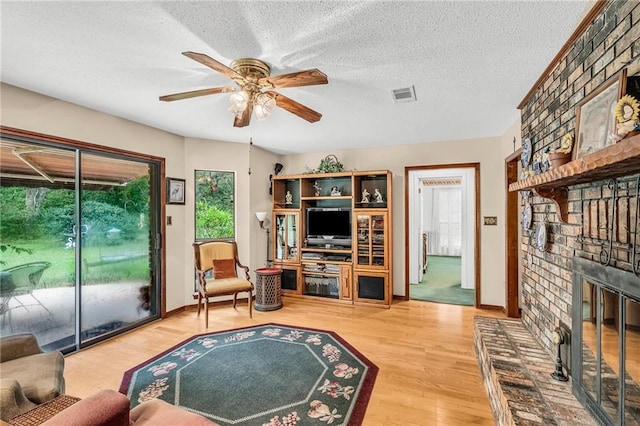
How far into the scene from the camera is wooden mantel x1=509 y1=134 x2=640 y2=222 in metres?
0.91

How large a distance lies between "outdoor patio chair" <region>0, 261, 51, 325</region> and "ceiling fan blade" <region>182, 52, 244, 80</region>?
2.61m

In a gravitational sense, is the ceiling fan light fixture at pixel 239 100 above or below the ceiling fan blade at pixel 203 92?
below

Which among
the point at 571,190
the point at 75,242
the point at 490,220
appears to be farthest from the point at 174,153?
the point at 490,220

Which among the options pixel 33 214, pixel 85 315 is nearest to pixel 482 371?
pixel 85 315

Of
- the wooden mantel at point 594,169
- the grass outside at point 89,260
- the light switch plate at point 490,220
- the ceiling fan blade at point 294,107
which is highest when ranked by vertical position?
the ceiling fan blade at point 294,107

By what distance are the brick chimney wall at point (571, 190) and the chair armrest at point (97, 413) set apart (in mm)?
2238

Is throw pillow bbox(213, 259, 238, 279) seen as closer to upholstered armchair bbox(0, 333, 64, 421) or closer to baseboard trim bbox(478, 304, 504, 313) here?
upholstered armchair bbox(0, 333, 64, 421)

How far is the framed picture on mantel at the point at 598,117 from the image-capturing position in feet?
4.32

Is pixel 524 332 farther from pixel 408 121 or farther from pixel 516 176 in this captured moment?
pixel 408 121

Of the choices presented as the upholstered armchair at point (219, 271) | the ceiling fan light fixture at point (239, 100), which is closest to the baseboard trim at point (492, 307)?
the upholstered armchair at point (219, 271)

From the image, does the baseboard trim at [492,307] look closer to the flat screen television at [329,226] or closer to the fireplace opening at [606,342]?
the flat screen television at [329,226]

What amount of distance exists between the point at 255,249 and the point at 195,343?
1.83 metres

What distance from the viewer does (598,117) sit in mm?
1458

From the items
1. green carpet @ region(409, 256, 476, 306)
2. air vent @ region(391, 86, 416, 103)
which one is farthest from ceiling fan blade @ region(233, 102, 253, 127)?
green carpet @ region(409, 256, 476, 306)
